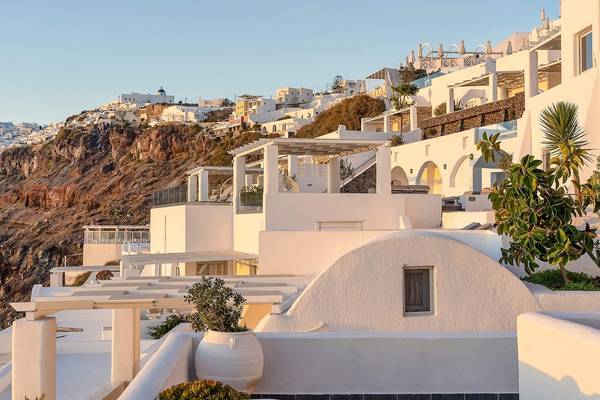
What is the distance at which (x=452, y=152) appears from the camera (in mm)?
32969

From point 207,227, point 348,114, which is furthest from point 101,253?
point 348,114

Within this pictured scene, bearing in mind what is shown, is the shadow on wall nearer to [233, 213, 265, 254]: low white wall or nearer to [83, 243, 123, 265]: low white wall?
[233, 213, 265, 254]: low white wall

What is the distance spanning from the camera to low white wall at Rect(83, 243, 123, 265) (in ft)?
136

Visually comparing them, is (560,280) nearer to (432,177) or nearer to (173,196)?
(173,196)

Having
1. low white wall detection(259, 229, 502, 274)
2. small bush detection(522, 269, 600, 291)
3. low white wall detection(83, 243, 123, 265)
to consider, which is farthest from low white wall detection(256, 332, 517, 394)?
low white wall detection(83, 243, 123, 265)

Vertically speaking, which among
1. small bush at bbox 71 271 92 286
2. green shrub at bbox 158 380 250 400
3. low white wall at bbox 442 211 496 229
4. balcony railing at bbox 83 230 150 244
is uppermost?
low white wall at bbox 442 211 496 229

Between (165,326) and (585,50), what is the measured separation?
47.0 ft

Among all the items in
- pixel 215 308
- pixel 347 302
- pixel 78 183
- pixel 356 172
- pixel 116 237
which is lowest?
pixel 116 237

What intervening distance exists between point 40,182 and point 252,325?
307 feet

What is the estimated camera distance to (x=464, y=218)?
2038cm

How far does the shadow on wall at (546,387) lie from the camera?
16.1ft

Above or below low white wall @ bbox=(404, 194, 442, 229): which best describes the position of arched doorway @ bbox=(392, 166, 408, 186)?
above

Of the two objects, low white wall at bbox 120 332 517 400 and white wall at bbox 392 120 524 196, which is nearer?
low white wall at bbox 120 332 517 400

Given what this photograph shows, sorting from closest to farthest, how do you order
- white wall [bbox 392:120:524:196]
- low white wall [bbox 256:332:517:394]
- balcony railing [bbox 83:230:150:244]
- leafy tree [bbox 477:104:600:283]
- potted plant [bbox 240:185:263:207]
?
low white wall [bbox 256:332:517:394], leafy tree [bbox 477:104:600:283], potted plant [bbox 240:185:263:207], white wall [bbox 392:120:524:196], balcony railing [bbox 83:230:150:244]
